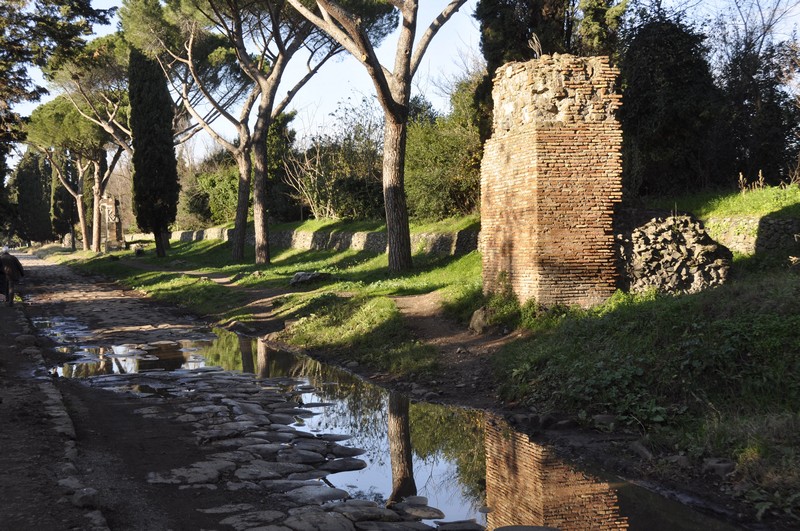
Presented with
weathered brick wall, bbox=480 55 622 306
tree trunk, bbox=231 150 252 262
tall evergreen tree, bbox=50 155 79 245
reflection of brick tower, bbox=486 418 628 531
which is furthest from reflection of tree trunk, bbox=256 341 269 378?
tall evergreen tree, bbox=50 155 79 245

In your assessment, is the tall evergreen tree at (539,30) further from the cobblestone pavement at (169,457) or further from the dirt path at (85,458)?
the dirt path at (85,458)

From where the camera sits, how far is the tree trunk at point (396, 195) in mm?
18250

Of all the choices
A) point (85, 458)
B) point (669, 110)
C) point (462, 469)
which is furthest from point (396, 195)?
point (85, 458)

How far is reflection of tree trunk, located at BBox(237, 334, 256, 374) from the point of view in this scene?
442 inches

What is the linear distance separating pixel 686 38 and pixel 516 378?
13.1 m

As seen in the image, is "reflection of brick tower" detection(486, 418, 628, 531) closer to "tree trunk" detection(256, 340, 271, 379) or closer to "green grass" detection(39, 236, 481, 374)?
"green grass" detection(39, 236, 481, 374)

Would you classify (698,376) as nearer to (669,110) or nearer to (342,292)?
(342,292)

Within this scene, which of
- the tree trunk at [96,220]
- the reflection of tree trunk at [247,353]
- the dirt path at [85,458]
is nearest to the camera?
the dirt path at [85,458]

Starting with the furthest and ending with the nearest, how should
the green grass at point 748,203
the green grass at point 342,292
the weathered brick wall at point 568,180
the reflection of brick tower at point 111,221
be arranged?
the reflection of brick tower at point 111,221
the green grass at point 748,203
the green grass at point 342,292
the weathered brick wall at point 568,180

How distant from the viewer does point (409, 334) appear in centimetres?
1209

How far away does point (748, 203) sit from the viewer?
14.2 m

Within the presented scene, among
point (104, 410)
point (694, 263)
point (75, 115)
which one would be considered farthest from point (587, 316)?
point (75, 115)

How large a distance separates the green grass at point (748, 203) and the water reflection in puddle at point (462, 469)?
6562 mm

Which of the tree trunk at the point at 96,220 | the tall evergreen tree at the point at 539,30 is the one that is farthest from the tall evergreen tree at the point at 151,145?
the tall evergreen tree at the point at 539,30
